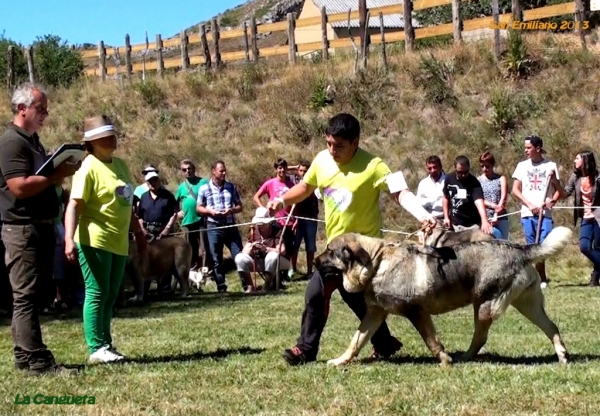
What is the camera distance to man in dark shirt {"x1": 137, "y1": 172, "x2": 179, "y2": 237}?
543 inches

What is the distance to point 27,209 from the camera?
6.25 metres

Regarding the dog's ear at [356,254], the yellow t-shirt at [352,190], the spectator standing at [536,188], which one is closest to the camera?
the dog's ear at [356,254]

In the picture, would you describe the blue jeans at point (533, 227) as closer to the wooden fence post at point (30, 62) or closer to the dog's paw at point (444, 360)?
the dog's paw at point (444, 360)

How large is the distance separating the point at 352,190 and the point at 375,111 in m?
16.8

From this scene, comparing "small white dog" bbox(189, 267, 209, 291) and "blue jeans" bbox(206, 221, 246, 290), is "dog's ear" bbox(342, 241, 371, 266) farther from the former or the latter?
"small white dog" bbox(189, 267, 209, 291)

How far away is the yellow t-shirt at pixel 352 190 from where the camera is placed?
6484 millimetres

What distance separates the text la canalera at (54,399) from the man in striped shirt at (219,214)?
8.31 m

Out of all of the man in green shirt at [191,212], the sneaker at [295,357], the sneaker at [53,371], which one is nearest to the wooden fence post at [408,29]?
the man in green shirt at [191,212]

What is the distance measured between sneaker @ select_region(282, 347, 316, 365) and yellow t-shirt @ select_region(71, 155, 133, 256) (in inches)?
60.0

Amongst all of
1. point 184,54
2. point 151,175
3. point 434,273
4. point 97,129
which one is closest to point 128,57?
point 184,54

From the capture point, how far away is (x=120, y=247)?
693cm

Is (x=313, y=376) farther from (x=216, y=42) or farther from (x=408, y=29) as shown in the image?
(x=216, y=42)

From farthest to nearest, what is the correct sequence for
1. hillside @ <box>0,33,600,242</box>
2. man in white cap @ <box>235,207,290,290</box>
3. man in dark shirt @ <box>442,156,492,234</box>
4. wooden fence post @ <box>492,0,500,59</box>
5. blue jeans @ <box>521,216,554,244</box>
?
wooden fence post @ <box>492,0,500,59</box>, hillside @ <box>0,33,600,242</box>, man in white cap @ <box>235,207,290,290</box>, blue jeans @ <box>521,216,554,244</box>, man in dark shirt @ <box>442,156,492,234</box>

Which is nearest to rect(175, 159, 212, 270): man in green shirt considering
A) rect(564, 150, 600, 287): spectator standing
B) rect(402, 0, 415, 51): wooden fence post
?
rect(564, 150, 600, 287): spectator standing
